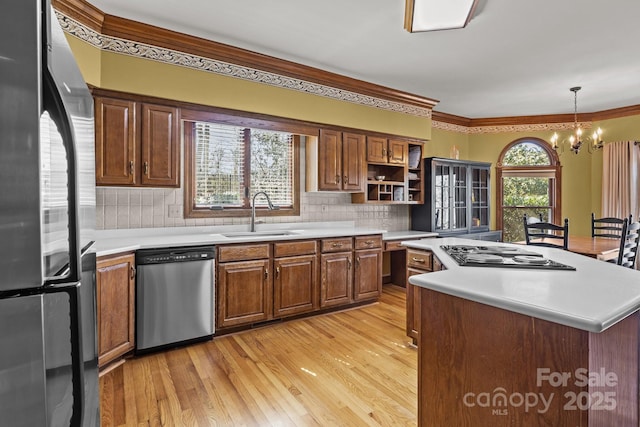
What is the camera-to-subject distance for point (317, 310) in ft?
12.1

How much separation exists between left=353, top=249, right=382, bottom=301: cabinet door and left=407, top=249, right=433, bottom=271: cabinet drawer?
109 cm

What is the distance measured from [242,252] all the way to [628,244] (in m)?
3.68

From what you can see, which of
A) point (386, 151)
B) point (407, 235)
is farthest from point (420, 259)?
point (386, 151)

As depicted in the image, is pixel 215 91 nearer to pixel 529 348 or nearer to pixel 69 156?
pixel 69 156

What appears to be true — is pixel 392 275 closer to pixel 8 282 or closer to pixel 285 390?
pixel 285 390

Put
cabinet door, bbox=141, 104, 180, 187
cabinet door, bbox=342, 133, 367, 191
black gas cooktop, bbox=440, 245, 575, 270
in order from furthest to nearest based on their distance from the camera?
cabinet door, bbox=342, 133, 367, 191, cabinet door, bbox=141, 104, 180, 187, black gas cooktop, bbox=440, 245, 575, 270

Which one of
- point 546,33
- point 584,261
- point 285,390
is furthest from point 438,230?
point 285,390

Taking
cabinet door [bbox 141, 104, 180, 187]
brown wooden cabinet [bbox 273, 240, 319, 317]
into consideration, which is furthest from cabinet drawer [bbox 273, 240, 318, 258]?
cabinet door [bbox 141, 104, 180, 187]

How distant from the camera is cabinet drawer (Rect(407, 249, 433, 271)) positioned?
272cm

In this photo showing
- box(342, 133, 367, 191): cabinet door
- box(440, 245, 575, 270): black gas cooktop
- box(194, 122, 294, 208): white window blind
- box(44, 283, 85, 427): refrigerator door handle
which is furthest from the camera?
box(342, 133, 367, 191): cabinet door

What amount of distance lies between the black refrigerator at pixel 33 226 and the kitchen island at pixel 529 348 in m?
1.32

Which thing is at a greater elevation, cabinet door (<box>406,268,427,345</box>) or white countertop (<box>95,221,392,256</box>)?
white countertop (<box>95,221,392,256</box>)

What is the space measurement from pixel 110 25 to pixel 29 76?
107 inches

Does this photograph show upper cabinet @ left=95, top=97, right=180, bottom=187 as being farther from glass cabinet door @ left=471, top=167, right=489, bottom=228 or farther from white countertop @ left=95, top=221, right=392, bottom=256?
glass cabinet door @ left=471, top=167, right=489, bottom=228
